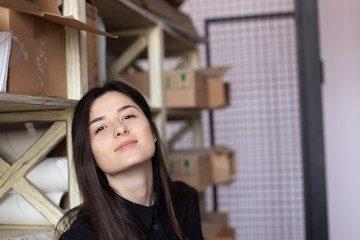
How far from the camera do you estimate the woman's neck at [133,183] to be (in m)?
1.46

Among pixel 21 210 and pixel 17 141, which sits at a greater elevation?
pixel 17 141

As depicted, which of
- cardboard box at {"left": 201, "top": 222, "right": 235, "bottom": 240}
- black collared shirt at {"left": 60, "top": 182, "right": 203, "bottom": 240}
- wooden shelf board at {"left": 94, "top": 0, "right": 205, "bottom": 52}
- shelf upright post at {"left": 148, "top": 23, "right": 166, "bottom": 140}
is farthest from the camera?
cardboard box at {"left": 201, "top": 222, "right": 235, "bottom": 240}

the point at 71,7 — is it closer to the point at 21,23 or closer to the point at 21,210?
the point at 21,23

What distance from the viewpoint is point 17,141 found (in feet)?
5.04

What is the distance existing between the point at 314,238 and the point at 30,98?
1.28 meters

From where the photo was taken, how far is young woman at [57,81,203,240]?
4.48ft

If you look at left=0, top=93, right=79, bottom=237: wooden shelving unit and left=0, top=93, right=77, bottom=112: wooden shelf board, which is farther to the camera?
left=0, top=93, right=79, bottom=237: wooden shelving unit

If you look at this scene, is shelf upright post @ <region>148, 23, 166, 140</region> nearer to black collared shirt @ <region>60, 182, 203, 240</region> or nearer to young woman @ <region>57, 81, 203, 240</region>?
black collared shirt @ <region>60, 182, 203, 240</region>

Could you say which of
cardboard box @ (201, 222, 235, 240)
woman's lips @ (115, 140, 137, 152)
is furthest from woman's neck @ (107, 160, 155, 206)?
cardboard box @ (201, 222, 235, 240)

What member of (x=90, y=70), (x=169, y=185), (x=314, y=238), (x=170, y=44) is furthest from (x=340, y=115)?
(x=90, y=70)

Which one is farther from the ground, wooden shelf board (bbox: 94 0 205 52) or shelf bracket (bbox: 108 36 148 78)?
wooden shelf board (bbox: 94 0 205 52)

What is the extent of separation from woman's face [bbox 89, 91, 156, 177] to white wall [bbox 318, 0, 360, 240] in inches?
91.5

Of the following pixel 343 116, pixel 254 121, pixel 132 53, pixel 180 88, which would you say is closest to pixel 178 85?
→ pixel 180 88

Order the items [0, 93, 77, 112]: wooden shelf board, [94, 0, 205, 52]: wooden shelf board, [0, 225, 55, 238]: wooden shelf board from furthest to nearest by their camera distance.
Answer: [94, 0, 205, 52]: wooden shelf board < [0, 225, 55, 238]: wooden shelf board < [0, 93, 77, 112]: wooden shelf board
